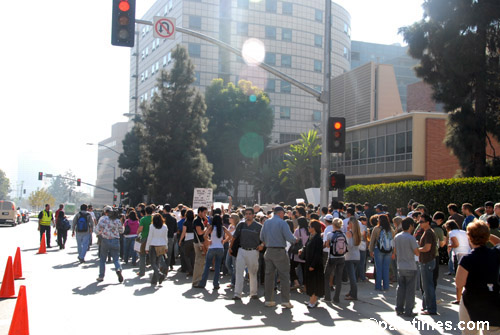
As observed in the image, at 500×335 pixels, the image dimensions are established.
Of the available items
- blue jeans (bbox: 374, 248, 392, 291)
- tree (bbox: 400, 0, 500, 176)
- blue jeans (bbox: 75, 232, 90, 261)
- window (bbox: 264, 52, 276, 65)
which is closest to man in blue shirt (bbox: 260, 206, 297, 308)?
blue jeans (bbox: 374, 248, 392, 291)

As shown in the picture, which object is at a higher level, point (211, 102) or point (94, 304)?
point (211, 102)

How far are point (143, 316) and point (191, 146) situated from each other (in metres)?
35.7

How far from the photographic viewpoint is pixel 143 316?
8.85 metres

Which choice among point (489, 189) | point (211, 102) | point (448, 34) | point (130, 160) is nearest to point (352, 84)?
point (211, 102)

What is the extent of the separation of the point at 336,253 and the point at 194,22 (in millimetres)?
65678

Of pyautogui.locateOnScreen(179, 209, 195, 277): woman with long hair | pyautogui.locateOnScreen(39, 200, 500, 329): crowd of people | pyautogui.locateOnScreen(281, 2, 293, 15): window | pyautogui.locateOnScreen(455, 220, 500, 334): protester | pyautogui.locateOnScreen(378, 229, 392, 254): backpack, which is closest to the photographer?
pyautogui.locateOnScreen(455, 220, 500, 334): protester

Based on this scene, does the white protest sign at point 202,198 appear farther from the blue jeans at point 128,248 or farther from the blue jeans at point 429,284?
the blue jeans at point 429,284

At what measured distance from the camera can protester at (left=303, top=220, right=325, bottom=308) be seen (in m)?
9.85

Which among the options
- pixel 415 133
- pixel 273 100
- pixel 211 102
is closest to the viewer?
pixel 415 133

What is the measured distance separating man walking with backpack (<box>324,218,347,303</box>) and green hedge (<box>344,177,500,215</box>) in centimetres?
910

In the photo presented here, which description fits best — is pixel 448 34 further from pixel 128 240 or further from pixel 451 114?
pixel 128 240

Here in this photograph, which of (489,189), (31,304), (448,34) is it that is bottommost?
(31,304)

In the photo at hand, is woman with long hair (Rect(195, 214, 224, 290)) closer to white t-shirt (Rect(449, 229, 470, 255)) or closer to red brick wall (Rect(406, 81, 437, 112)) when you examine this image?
white t-shirt (Rect(449, 229, 470, 255))

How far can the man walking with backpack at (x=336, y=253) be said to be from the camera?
10.3 m
